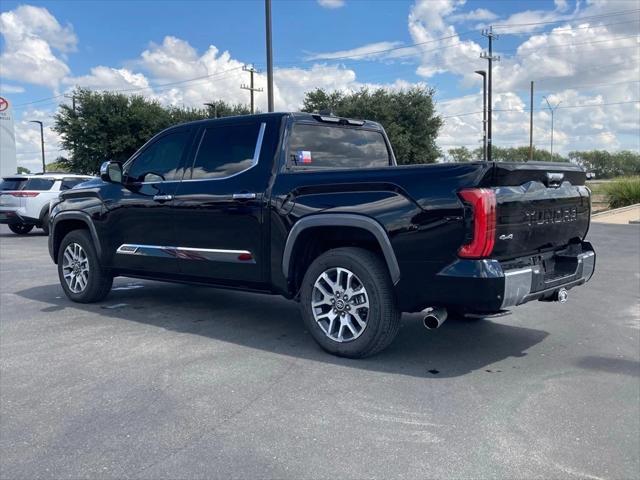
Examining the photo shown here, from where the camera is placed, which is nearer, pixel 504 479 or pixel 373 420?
pixel 504 479

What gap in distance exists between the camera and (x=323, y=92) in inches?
1811

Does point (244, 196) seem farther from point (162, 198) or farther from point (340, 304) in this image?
point (340, 304)

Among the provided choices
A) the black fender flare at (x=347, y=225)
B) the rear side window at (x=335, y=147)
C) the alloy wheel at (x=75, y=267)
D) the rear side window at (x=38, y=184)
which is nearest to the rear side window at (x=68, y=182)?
the rear side window at (x=38, y=184)

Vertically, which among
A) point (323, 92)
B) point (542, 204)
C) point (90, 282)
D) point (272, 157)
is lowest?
point (90, 282)

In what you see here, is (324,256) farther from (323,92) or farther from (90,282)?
(323,92)

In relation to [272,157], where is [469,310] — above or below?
below

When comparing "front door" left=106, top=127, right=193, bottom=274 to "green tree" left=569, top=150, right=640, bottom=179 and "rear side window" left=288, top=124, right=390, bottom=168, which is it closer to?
"rear side window" left=288, top=124, right=390, bottom=168

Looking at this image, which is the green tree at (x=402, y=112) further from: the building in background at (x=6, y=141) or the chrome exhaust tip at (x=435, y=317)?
the chrome exhaust tip at (x=435, y=317)

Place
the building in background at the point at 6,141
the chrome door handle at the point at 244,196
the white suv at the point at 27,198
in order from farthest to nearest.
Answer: the building in background at the point at 6,141
the white suv at the point at 27,198
the chrome door handle at the point at 244,196

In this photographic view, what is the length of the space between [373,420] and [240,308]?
3443 millimetres

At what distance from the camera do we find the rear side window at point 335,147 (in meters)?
5.65

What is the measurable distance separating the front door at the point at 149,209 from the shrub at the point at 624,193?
81.3 ft

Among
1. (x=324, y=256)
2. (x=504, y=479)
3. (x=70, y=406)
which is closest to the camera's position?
(x=504, y=479)

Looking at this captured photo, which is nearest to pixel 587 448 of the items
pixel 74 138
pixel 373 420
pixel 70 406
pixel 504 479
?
pixel 504 479
